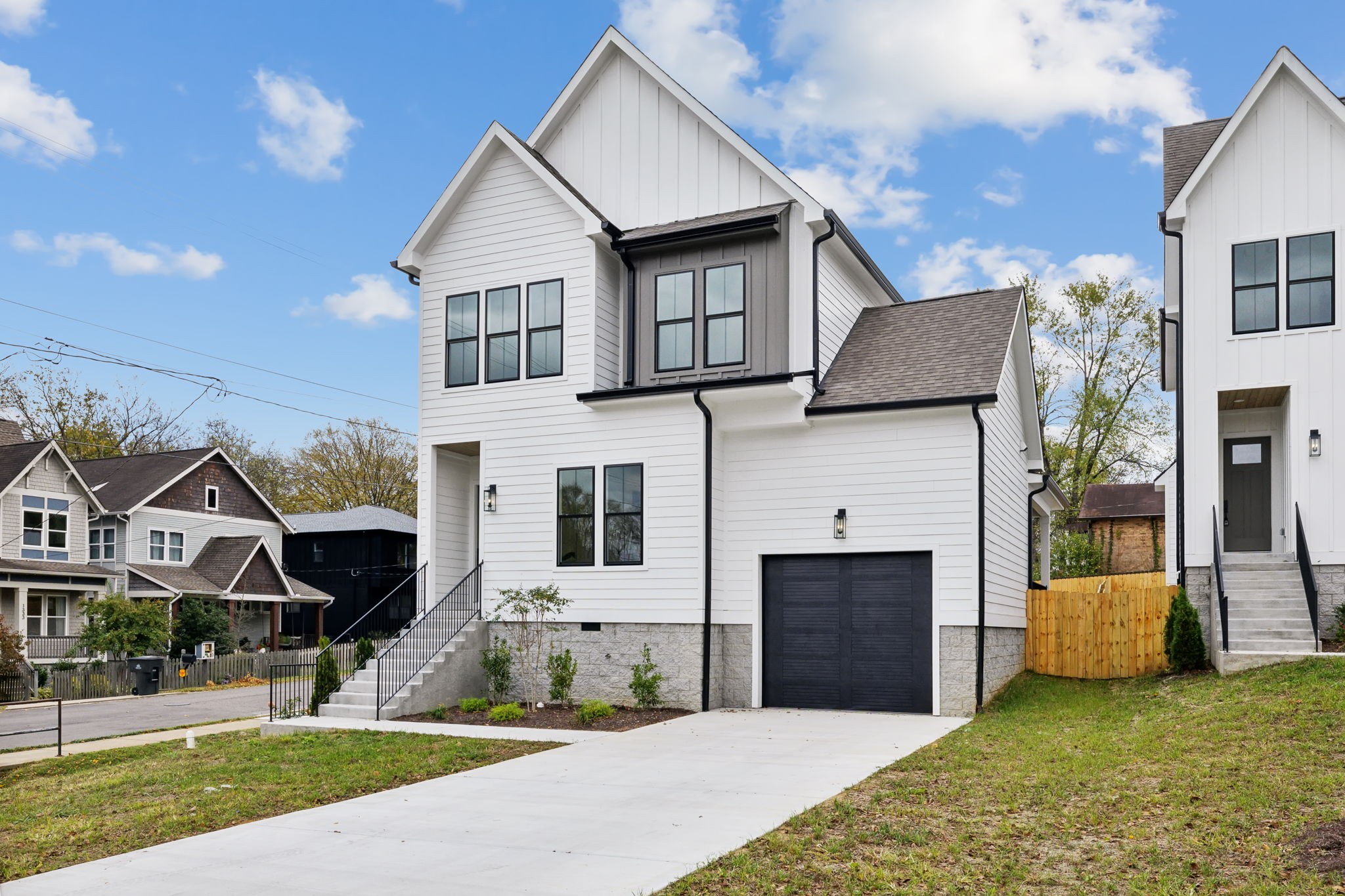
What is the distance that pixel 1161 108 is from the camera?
2969 centimetres

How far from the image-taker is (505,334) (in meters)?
17.9

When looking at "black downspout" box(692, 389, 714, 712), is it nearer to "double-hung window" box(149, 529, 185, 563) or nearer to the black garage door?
the black garage door

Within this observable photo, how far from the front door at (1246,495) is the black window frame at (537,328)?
39.2 ft

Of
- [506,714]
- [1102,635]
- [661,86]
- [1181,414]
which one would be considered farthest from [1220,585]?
[661,86]

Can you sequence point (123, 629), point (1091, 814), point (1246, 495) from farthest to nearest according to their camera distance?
point (123, 629) → point (1246, 495) → point (1091, 814)

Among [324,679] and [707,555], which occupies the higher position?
[707,555]

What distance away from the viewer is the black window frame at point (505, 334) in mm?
17734

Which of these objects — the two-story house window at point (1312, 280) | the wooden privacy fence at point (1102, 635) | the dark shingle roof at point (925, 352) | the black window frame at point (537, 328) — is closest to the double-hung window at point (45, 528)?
the black window frame at point (537, 328)

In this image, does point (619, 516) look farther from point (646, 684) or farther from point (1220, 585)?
point (1220, 585)

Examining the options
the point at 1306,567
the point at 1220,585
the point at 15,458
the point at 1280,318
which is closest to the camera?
the point at 1306,567

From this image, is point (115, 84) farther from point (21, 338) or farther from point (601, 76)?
point (601, 76)

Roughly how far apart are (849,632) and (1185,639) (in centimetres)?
518

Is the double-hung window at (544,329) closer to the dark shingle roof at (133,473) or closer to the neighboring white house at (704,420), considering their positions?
the neighboring white house at (704,420)

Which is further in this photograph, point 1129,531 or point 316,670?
point 1129,531
